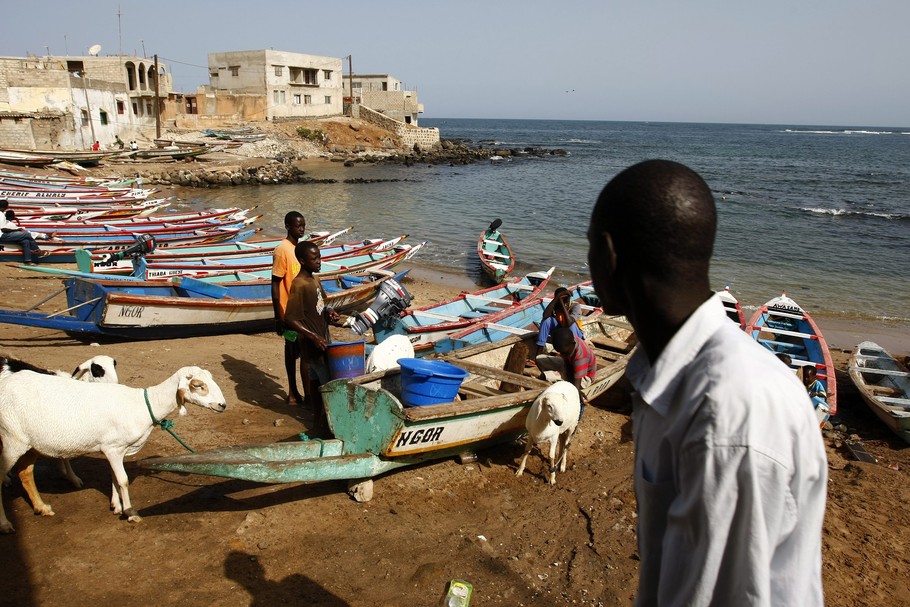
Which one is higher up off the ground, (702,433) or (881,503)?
(702,433)

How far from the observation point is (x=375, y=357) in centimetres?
633

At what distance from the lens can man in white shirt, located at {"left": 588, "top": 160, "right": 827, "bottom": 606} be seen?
1.13 m

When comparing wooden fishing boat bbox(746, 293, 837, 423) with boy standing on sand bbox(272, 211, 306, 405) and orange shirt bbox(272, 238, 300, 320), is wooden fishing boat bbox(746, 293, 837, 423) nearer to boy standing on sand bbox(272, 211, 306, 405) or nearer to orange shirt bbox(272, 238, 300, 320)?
boy standing on sand bbox(272, 211, 306, 405)

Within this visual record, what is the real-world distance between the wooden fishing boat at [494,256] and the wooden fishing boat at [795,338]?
23.9ft

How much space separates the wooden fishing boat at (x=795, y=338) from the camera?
9.26m

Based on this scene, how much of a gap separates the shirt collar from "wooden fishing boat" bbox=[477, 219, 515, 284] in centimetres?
1579

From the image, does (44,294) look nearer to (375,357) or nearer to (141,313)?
(141,313)

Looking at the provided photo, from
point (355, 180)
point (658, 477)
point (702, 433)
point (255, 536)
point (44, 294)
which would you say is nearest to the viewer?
point (702, 433)

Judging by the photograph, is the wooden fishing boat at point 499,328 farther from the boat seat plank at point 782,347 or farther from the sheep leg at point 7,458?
the sheep leg at point 7,458

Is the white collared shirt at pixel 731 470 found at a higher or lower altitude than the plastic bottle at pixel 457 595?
higher

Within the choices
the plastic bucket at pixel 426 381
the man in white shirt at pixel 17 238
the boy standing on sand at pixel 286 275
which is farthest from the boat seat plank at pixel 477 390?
the man in white shirt at pixel 17 238

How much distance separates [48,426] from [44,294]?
30.6 feet

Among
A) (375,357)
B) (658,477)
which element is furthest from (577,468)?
(658,477)

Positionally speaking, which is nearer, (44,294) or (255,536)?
(255,536)
